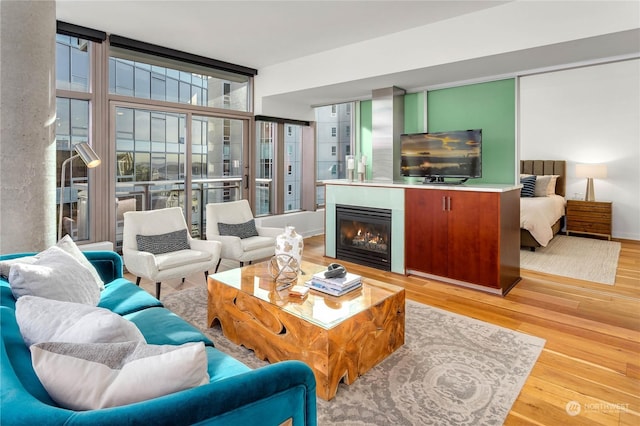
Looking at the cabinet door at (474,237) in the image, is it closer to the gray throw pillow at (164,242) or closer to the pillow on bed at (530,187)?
the gray throw pillow at (164,242)

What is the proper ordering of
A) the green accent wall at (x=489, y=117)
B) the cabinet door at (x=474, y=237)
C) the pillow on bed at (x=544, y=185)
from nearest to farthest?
1. the cabinet door at (x=474, y=237)
2. the green accent wall at (x=489, y=117)
3. the pillow on bed at (x=544, y=185)

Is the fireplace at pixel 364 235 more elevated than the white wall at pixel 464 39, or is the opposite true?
the white wall at pixel 464 39

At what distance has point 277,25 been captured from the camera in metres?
4.04

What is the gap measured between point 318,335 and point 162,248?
7.40ft

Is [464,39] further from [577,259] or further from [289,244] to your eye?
[577,259]

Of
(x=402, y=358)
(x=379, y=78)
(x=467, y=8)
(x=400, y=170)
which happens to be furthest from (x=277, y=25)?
(x=402, y=358)

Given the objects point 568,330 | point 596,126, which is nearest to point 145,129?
point 568,330

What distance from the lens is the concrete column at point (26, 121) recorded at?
8.02 feet

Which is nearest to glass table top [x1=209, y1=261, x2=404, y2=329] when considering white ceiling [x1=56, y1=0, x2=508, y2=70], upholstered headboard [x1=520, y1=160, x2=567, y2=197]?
white ceiling [x1=56, y1=0, x2=508, y2=70]

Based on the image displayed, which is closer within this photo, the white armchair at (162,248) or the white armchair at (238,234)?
the white armchair at (162,248)

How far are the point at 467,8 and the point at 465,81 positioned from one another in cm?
126

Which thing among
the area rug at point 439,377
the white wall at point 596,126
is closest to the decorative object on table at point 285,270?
the area rug at point 439,377

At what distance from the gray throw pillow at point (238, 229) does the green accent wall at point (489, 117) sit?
2.82 meters

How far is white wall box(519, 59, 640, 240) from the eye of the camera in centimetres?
622
